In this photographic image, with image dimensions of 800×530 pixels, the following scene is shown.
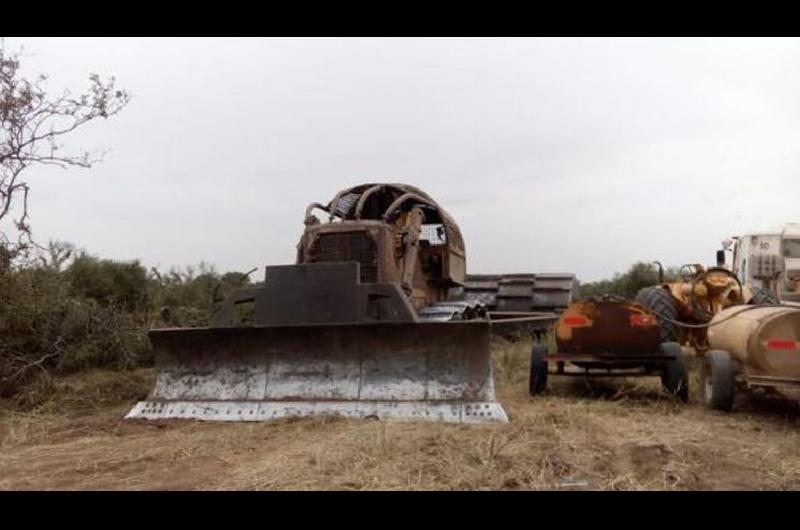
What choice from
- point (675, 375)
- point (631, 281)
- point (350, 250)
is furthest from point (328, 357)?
point (631, 281)

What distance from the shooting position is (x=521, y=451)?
503 cm

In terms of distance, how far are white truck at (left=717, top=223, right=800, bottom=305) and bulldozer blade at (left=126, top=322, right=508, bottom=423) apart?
24.1ft

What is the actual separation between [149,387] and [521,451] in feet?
17.8

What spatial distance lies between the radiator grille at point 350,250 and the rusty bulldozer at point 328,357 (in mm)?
24

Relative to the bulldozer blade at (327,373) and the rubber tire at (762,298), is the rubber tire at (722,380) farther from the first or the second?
the rubber tire at (762,298)

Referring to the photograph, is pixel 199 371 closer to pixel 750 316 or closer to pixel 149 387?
pixel 149 387

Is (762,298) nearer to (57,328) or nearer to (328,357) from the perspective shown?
(328,357)

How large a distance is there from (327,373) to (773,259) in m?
9.06

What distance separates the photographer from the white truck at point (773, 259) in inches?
477

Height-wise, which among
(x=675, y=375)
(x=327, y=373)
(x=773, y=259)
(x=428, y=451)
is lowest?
(x=428, y=451)

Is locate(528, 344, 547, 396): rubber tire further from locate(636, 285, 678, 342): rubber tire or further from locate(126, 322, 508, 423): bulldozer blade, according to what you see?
locate(636, 285, 678, 342): rubber tire

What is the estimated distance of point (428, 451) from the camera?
5.03 metres

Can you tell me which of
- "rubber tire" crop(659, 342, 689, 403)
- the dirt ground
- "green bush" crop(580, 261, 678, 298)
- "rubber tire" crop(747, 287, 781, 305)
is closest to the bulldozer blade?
the dirt ground

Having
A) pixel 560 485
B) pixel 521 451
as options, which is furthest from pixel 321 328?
pixel 560 485
